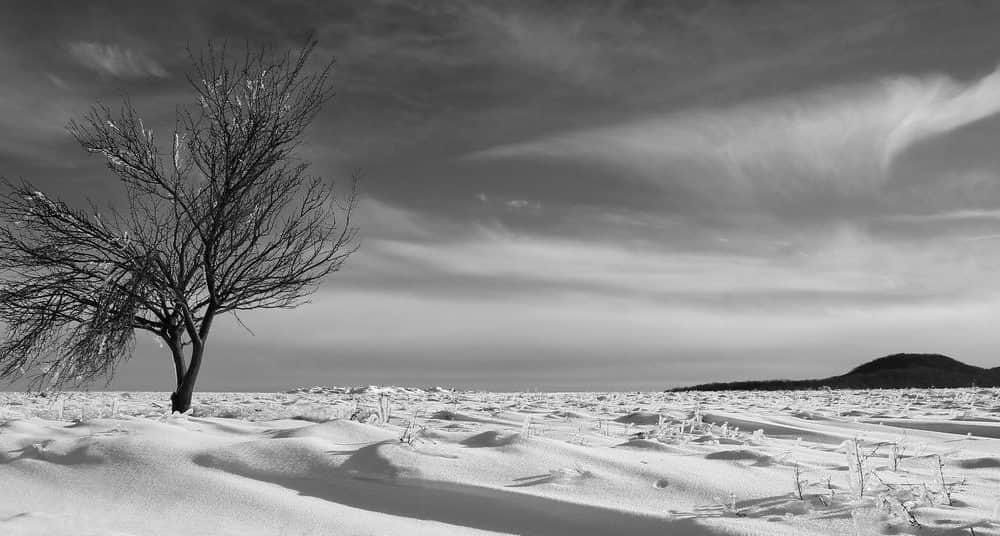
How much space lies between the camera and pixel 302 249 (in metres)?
8.39

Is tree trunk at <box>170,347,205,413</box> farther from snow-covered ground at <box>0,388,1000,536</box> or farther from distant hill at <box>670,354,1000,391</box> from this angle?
distant hill at <box>670,354,1000,391</box>

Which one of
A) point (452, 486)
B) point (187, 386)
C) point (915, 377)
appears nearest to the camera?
point (452, 486)

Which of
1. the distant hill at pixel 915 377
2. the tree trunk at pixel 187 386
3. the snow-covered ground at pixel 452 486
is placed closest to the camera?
the snow-covered ground at pixel 452 486

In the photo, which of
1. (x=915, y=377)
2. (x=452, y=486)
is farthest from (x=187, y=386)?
(x=915, y=377)

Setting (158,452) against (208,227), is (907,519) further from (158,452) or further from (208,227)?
(208,227)

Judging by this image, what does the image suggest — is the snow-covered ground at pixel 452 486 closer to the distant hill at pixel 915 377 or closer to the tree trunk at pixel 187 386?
the tree trunk at pixel 187 386

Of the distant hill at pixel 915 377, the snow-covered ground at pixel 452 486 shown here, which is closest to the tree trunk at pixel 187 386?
the snow-covered ground at pixel 452 486

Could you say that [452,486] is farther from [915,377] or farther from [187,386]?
[915,377]

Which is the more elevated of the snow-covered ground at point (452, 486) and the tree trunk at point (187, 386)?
the tree trunk at point (187, 386)

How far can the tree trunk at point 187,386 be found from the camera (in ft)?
25.0

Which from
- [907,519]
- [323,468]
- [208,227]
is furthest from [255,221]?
[907,519]

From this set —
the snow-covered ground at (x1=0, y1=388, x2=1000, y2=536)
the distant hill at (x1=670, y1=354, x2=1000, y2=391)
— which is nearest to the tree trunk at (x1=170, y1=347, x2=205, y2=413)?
the snow-covered ground at (x1=0, y1=388, x2=1000, y2=536)

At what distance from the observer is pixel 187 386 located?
303 inches

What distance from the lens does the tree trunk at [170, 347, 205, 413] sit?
762 centimetres
